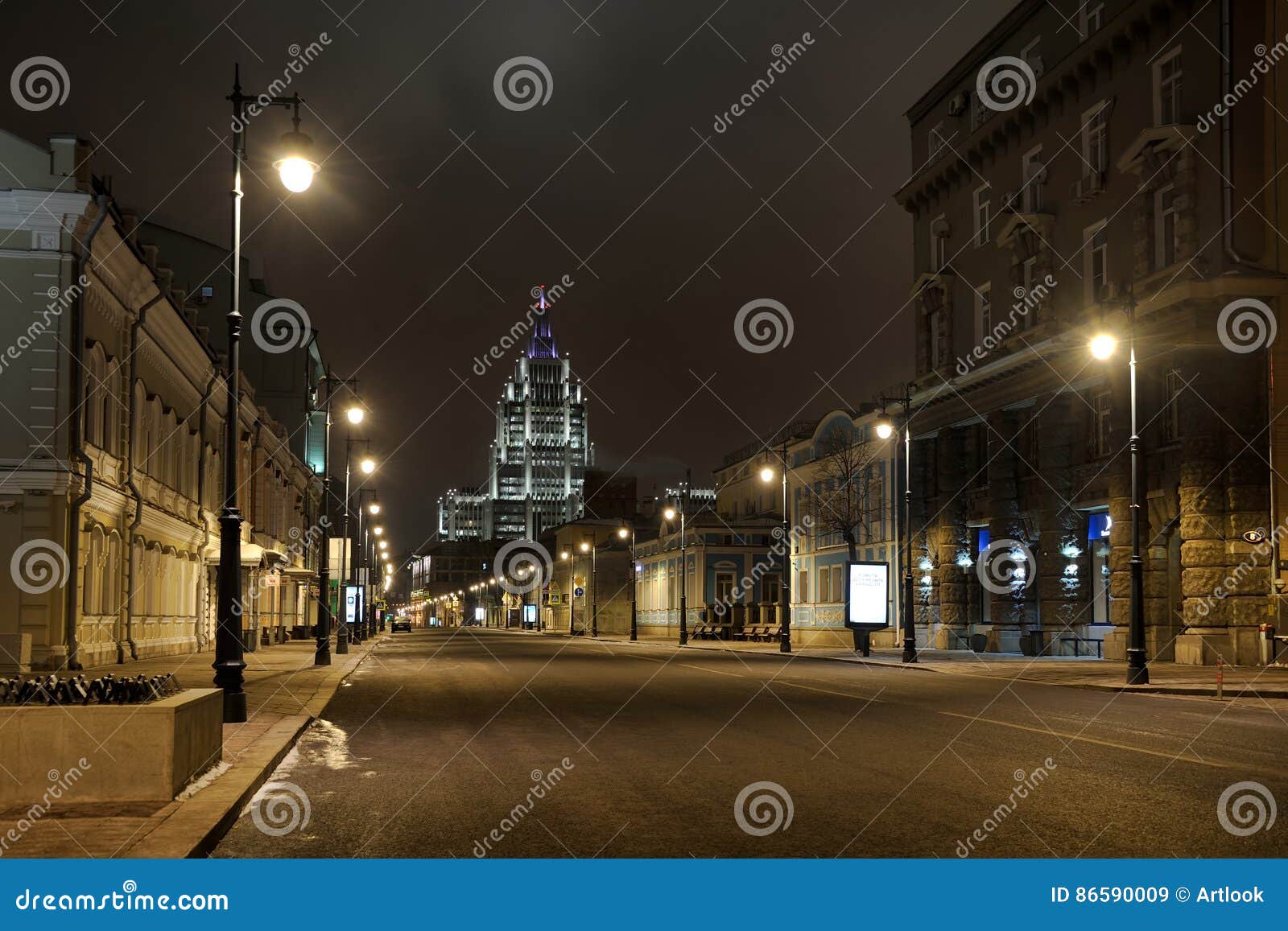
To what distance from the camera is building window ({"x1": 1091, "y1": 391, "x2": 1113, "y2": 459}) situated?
132 ft

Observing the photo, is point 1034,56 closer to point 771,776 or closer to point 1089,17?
point 1089,17

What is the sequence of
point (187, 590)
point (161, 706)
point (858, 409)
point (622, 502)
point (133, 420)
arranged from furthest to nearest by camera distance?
point (622, 502) → point (858, 409) → point (187, 590) → point (133, 420) → point (161, 706)

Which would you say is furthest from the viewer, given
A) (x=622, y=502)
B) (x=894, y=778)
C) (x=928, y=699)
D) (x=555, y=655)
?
(x=622, y=502)

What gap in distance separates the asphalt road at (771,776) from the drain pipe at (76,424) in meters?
8.41

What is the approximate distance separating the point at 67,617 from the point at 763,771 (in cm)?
2118

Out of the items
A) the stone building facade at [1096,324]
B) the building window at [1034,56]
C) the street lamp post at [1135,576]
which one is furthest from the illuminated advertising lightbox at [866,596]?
the building window at [1034,56]

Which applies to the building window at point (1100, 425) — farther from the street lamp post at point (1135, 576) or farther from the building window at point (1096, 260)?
the street lamp post at point (1135, 576)

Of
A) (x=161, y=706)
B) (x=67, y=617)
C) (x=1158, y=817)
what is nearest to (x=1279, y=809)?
(x=1158, y=817)

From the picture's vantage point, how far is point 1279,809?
10023 mm

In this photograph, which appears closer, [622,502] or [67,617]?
[67,617]

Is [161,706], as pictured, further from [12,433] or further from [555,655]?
[555,655]

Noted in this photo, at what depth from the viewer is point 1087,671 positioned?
33.9 meters

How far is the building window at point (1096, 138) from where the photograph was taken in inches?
1599

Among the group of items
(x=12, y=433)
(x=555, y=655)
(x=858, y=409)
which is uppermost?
(x=858, y=409)
